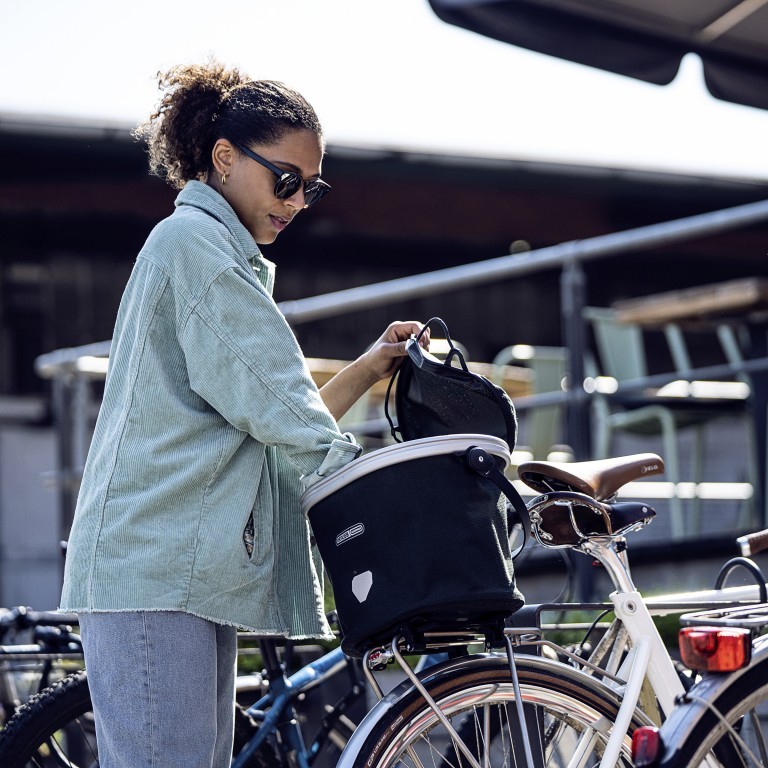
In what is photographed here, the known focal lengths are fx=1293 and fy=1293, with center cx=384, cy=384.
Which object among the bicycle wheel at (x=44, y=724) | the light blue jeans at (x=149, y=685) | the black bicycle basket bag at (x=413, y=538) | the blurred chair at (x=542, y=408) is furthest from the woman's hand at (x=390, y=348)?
the blurred chair at (x=542, y=408)

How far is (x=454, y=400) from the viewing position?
2.19m

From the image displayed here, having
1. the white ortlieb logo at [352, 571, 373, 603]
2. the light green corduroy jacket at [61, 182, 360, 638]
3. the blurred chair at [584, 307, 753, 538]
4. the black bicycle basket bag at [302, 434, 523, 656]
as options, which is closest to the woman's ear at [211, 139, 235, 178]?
the light green corduroy jacket at [61, 182, 360, 638]

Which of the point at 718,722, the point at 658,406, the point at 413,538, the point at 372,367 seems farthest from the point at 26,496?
the point at 718,722

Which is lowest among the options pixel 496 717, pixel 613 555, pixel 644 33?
pixel 496 717

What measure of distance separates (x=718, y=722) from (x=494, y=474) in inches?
20.7

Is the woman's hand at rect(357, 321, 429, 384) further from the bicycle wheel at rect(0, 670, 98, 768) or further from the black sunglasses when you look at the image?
the bicycle wheel at rect(0, 670, 98, 768)

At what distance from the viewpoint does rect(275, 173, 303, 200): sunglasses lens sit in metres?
2.18

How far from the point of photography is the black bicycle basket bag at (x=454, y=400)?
7.13 feet

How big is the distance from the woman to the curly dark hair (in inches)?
2.5

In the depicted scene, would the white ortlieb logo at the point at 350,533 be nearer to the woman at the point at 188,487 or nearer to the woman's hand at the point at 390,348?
the woman at the point at 188,487

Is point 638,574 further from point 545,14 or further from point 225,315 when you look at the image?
point 225,315

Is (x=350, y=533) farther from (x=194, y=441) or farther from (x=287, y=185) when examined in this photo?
(x=287, y=185)

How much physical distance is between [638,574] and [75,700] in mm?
2626

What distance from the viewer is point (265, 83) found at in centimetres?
225
